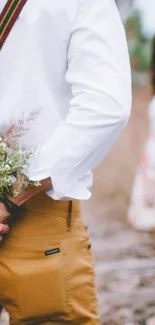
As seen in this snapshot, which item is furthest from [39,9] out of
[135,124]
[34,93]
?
[135,124]

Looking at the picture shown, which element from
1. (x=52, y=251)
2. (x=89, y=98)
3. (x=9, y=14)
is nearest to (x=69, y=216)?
(x=52, y=251)

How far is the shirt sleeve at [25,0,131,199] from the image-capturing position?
1.98 metres

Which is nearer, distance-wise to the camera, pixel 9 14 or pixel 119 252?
pixel 9 14

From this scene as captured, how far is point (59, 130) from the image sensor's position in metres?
2.03

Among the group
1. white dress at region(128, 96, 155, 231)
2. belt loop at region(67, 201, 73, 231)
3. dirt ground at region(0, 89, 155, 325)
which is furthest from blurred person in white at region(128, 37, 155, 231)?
belt loop at region(67, 201, 73, 231)

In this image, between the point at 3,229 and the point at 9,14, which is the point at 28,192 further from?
the point at 9,14

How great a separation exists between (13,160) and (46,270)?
0.34m

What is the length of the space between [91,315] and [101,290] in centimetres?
233

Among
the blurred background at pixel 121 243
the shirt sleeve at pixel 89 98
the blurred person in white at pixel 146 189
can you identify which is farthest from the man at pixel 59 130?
→ the blurred person in white at pixel 146 189

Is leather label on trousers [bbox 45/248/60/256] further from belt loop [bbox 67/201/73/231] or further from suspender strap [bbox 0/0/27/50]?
suspender strap [bbox 0/0/27/50]

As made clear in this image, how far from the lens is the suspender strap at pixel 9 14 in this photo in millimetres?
2025

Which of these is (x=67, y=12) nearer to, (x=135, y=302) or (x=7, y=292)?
(x=7, y=292)

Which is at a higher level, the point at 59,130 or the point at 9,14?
the point at 9,14

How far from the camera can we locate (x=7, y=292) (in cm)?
212
